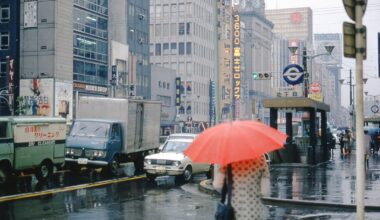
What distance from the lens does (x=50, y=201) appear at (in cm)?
1505

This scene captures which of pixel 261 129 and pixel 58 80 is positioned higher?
pixel 58 80

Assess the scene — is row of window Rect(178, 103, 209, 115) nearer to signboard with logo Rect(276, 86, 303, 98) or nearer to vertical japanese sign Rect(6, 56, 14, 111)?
vertical japanese sign Rect(6, 56, 14, 111)

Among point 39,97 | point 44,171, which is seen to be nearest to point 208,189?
point 44,171

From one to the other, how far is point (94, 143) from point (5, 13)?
4692 cm

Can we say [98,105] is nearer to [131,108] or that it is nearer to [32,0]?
[131,108]

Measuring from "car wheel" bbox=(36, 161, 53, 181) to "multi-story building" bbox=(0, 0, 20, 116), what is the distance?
43481 mm

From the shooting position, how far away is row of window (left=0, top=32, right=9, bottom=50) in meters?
64.8

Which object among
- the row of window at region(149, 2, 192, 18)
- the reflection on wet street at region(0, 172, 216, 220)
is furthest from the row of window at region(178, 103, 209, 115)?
the reflection on wet street at region(0, 172, 216, 220)

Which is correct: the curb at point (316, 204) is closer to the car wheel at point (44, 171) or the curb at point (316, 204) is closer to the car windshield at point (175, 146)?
the car windshield at point (175, 146)

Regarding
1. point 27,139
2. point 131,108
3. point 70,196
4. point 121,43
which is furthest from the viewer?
point 121,43

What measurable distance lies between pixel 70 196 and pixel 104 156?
278 inches

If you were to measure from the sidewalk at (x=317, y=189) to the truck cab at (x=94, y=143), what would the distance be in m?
5.42

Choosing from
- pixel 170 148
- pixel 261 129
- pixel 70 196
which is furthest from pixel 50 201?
pixel 261 129

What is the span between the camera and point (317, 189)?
57.4ft
